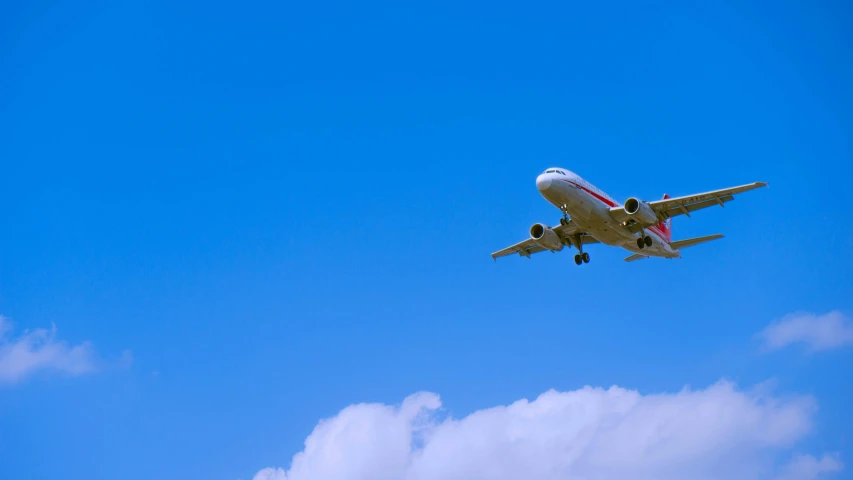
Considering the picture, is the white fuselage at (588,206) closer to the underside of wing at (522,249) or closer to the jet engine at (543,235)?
the jet engine at (543,235)

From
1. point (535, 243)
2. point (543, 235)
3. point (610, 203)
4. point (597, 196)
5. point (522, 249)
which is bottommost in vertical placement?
point (597, 196)

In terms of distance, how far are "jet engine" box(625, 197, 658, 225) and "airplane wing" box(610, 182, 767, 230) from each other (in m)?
0.44

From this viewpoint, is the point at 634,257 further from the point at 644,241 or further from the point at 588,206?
the point at 588,206

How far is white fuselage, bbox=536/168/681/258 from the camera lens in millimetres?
50125

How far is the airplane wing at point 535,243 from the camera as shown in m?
56.2

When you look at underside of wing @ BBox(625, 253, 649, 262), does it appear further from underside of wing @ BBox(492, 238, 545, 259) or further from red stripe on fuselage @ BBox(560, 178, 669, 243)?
underside of wing @ BBox(492, 238, 545, 259)

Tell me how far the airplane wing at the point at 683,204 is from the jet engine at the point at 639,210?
17.4 inches

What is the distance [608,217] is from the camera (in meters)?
52.8

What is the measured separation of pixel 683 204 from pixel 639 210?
11.0ft

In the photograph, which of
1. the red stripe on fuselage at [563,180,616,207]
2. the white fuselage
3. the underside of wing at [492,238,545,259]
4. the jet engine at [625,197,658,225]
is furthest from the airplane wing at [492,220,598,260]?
the jet engine at [625,197,658,225]

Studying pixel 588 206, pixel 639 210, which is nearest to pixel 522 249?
pixel 588 206

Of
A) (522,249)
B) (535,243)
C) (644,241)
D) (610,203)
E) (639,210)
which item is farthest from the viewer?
(522,249)

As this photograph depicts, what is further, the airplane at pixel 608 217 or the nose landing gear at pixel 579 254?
the nose landing gear at pixel 579 254

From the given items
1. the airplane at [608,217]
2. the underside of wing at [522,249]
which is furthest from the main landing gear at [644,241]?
the underside of wing at [522,249]
